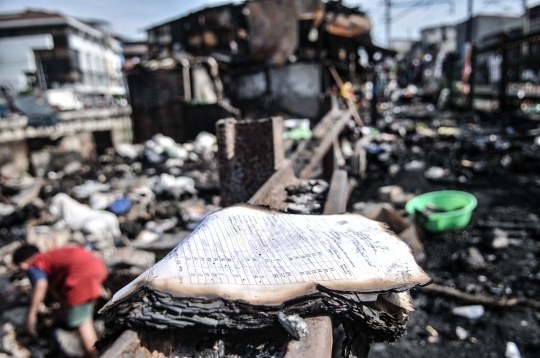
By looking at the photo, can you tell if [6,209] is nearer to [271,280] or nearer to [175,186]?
[175,186]

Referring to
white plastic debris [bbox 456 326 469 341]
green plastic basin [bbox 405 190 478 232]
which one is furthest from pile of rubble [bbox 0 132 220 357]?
green plastic basin [bbox 405 190 478 232]

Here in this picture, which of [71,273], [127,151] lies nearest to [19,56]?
[127,151]

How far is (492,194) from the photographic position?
5695mm

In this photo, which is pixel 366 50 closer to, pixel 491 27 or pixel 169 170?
pixel 169 170

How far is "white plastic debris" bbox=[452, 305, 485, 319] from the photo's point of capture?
10.1 feet

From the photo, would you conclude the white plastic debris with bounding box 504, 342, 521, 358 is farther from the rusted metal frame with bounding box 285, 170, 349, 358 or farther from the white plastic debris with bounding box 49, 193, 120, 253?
the white plastic debris with bounding box 49, 193, 120, 253

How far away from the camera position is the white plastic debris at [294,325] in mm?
954

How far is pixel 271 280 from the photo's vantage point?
1.06 meters

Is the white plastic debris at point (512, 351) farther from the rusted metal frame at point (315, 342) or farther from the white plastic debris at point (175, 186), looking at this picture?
the white plastic debris at point (175, 186)

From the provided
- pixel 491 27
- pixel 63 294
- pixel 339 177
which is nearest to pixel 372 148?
pixel 339 177

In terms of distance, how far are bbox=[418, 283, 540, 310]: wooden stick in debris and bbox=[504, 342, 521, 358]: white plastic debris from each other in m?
0.46

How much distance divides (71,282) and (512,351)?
3.65 m

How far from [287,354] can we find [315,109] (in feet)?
37.5

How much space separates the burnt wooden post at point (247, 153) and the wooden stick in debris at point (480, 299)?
1981 mm
